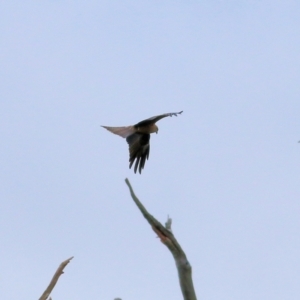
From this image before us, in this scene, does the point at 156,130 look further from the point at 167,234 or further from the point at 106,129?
the point at 167,234

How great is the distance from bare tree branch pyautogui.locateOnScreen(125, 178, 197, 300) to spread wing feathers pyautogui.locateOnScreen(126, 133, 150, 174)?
17.4 metres

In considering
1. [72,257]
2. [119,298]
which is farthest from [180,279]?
[72,257]

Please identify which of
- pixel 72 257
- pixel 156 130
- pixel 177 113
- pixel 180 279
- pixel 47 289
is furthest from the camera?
pixel 156 130

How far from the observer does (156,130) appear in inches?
799

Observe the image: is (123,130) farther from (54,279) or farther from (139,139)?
(54,279)

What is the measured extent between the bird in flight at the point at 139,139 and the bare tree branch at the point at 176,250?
1635cm

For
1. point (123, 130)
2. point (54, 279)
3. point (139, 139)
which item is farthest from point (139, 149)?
point (54, 279)

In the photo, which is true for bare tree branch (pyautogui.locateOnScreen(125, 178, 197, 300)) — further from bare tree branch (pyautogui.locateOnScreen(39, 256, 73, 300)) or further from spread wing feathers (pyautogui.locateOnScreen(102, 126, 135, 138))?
spread wing feathers (pyautogui.locateOnScreen(102, 126, 135, 138))

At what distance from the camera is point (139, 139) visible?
20.8 m

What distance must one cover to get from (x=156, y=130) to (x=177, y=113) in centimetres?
540

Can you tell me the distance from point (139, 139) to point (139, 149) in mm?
403

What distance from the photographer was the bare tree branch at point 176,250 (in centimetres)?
259

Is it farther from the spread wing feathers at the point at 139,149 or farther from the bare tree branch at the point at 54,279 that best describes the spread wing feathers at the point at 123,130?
the bare tree branch at the point at 54,279

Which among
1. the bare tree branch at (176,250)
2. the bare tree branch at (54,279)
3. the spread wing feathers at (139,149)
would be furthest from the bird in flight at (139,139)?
the bare tree branch at (176,250)
